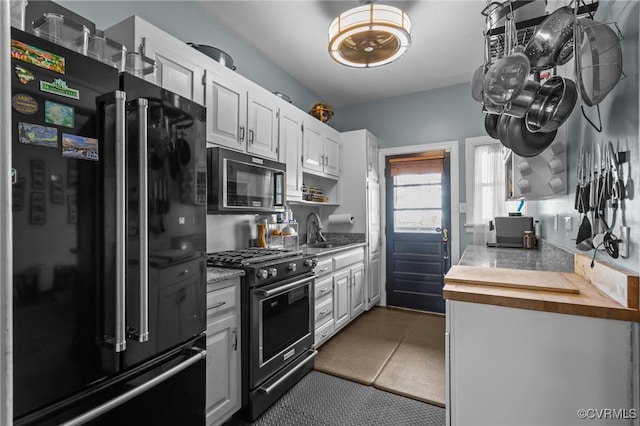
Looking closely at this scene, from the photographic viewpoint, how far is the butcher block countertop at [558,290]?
95 cm

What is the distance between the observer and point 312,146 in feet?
10.5

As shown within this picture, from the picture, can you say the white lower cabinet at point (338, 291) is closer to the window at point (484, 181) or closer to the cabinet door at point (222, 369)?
the cabinet door at point (222, 369)

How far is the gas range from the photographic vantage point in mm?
1826

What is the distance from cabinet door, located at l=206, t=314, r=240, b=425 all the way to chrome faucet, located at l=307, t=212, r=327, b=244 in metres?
2.02

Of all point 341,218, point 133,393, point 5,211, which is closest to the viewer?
point 5,211

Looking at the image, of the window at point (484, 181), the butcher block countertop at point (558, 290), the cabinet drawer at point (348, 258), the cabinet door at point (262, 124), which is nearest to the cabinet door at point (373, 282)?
the cabinet drawer at point (348, 258)

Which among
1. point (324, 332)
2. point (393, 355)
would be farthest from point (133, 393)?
point (393, 355)

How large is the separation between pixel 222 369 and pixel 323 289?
4.12 feet

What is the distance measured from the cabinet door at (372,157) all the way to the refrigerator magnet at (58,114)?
3.16 metres

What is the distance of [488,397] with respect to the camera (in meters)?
1.12

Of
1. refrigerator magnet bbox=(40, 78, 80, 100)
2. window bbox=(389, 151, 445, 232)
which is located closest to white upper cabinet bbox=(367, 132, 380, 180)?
window bbox=(389, 151, 445, 232)

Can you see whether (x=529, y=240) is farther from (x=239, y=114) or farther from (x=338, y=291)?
(x=239, y=114)

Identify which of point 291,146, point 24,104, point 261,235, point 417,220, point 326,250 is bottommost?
point 326,250

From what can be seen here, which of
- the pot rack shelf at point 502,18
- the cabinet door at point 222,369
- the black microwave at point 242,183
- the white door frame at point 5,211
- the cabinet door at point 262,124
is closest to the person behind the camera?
the white door frame at point 5,211
